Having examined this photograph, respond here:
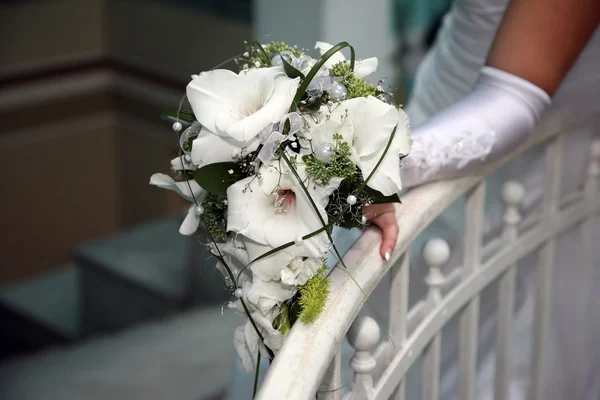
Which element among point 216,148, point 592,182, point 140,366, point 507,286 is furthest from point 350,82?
point 140,366

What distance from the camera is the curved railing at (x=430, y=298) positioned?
676 millimetres

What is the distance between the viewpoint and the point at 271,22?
1840 mm

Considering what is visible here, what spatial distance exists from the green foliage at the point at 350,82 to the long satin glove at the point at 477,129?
186 mm

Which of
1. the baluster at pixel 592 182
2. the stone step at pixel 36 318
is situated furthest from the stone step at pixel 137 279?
the baluster at pixel 592 182

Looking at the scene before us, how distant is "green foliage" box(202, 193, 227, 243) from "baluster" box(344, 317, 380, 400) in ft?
0.59

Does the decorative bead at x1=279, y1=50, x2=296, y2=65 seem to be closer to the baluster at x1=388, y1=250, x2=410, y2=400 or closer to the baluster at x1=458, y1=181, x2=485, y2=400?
the baluster at x1=388, y1=250, x2=410, y2=400

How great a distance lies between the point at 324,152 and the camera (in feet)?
2.31

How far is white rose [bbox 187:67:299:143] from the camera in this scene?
690 mm

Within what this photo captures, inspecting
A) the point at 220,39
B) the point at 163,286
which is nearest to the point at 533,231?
the point at 163,286

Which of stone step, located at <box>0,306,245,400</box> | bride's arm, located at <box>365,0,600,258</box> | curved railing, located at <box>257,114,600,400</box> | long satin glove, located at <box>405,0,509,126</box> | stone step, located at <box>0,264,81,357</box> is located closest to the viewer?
curved railing, located at <box>257,114,600,400</box>

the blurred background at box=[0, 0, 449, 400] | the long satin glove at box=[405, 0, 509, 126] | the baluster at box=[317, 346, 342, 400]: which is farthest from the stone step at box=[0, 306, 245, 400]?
the baluster at box=[317, 346, 342, 400]

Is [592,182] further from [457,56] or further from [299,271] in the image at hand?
[299,271]

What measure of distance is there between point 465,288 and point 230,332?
1.92m

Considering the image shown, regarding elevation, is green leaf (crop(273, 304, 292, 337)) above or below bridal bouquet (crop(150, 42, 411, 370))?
below
